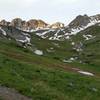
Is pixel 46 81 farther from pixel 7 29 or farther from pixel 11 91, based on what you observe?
pixel 7 29

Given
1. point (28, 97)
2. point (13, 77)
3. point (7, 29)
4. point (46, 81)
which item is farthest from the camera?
point (7, 29)

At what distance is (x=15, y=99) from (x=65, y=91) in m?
9.36

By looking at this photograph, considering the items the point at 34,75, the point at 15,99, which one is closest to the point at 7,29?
the point at 34,75

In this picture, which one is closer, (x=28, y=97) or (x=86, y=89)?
(x=28, y=97)

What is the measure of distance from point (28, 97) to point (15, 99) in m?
1.78

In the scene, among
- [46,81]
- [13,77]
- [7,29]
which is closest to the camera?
[13,77]

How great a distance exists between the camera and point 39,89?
96.7 feet

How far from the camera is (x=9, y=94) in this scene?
86.8ft

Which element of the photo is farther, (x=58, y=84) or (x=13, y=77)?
(x=58, y=84)

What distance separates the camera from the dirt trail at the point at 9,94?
83.2ft

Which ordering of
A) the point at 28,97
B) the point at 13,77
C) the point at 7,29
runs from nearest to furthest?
the point at 28,97
the point at 13,77
the point at 7,29

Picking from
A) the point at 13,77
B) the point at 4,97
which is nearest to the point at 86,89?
the point at 13,77

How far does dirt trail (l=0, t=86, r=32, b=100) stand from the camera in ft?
83.2

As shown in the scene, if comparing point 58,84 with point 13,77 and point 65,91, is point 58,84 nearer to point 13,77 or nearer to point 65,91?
point 65,91
